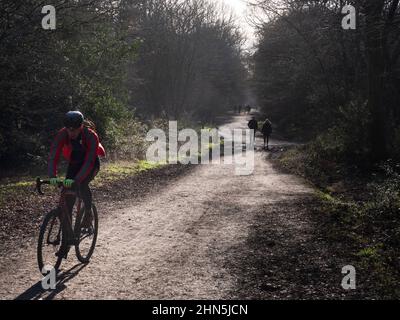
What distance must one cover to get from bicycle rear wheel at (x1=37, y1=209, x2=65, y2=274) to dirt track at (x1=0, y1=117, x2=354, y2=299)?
0.66 ft

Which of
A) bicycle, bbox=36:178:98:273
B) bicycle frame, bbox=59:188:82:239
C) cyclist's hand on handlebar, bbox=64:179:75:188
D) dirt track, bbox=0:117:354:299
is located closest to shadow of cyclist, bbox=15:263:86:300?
dirt track, bbox=0:117:354:299

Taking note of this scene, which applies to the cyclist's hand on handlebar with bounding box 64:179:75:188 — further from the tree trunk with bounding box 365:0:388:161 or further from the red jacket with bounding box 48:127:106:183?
the tree trunk with bounding box 365:0:388:161

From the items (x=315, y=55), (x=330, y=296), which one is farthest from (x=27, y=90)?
(x=315, y=55)

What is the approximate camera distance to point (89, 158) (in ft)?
20.1

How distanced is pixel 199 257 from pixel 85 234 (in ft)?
6.17

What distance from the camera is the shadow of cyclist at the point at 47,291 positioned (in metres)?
5.33

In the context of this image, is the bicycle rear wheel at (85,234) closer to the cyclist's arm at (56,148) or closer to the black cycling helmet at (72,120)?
the cyclist's arm at (56,148)

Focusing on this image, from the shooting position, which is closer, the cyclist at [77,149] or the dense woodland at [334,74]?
the cyclist at [77,149]

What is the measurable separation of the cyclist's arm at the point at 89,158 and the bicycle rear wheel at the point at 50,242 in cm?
60

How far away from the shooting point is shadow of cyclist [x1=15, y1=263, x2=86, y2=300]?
533cm

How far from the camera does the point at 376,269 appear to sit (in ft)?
20.8

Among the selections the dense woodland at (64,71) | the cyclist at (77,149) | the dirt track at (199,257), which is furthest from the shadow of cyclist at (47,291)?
the dense woodland at (64,71)

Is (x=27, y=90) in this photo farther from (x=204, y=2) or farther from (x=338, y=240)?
(x=204, y=2)
